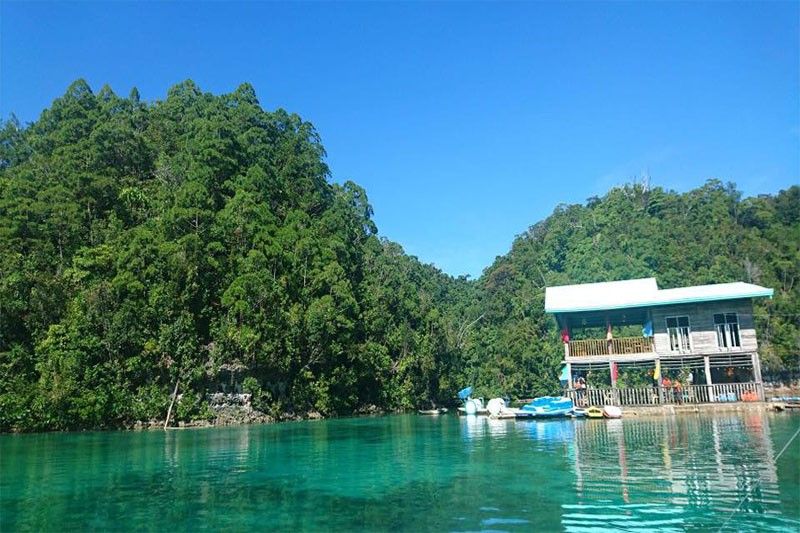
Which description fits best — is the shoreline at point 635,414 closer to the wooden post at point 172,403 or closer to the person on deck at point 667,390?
the wooden post at point 172,403

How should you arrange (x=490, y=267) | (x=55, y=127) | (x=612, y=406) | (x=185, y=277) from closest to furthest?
(x=612, y=406) → (x=185, y=277) → (x=55, y=127) → (x=490, y=267)

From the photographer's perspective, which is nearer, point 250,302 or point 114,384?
point 114,384

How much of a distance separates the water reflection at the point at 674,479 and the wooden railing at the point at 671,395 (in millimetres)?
6745

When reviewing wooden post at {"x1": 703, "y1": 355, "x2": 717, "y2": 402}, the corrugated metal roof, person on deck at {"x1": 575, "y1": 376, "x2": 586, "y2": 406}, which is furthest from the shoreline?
the corrugated metal roof

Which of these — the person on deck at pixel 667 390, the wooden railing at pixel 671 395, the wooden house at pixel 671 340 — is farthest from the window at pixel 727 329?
the person on deck at pixel 667 390

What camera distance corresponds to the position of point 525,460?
42.7 ft

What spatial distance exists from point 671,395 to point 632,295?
4.52 m

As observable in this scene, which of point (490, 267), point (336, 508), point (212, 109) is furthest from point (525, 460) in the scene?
point (490, 267)

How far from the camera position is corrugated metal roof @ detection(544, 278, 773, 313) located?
23.8m

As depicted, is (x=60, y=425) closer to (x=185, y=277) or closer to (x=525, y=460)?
(x=185, y=277)

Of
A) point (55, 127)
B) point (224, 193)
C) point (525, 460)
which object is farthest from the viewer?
point (55, 127)

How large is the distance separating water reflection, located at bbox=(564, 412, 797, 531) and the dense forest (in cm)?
2134

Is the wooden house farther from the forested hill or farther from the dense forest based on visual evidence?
the forested hill

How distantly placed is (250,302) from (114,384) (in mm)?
7861
